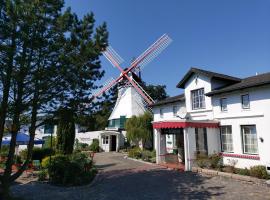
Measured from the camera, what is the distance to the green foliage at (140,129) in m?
32.5

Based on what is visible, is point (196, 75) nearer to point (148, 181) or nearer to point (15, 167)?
point (148, 181)

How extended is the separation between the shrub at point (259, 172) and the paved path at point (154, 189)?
1.47 metres

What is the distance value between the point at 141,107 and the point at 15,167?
2423 centimetres

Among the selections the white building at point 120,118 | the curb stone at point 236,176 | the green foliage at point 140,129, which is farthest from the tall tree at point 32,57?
the white building at point 120,118

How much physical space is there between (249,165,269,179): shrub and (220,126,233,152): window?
3.26 metres

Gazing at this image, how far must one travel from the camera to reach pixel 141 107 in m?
41.1

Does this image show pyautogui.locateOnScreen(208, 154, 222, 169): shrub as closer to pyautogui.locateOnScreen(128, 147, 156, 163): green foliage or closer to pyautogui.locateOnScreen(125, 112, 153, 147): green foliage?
pyautogui.locateOnScreen(128, 147, 156, 163): green foliage

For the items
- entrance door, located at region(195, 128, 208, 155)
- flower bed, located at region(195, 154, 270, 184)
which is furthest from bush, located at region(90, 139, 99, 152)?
flower bed, located at region(195, 154, 270, 184)

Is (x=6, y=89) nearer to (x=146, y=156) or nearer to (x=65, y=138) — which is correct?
(x=65, y=138)

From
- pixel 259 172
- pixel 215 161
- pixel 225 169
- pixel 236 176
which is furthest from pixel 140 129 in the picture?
pixel 259 172

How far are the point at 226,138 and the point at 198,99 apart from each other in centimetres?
452

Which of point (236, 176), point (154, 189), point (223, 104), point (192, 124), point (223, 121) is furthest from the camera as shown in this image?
point (223, 104)

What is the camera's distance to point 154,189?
1347 cm

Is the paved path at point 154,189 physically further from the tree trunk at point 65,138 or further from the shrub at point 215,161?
the tree trunk at point 65,138
